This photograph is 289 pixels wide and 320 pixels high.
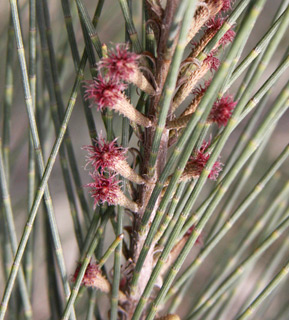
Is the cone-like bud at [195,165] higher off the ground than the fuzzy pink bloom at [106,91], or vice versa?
the fuzzy pink bloom at [106,91]

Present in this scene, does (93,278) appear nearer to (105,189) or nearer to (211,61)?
(105,189)

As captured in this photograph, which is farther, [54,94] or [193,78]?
[54,94]

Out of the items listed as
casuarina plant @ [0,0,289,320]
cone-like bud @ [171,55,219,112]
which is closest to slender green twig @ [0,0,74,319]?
casuarina plant @ [0,0,289,320]

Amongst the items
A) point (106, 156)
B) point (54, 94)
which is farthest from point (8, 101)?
point (106, 156)

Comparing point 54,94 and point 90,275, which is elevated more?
point 54,94

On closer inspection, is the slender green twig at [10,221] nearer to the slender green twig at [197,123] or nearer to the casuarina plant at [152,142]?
the casuarina plant at [152,142]


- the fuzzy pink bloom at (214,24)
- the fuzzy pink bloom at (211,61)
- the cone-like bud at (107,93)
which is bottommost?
the cone-like bud at (107,93)

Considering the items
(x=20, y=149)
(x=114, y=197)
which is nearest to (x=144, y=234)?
(x=114, y=197)

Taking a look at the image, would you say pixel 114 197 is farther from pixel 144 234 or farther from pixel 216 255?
pixel 216 255

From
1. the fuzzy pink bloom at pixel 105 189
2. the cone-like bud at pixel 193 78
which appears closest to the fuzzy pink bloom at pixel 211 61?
the cone-like bud at pixel 193 78

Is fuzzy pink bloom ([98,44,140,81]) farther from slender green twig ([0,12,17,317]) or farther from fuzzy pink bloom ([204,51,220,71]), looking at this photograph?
slender green twig ([0,12,17,317])

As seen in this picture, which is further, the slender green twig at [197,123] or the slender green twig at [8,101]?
the slender green twig at [8,101]
